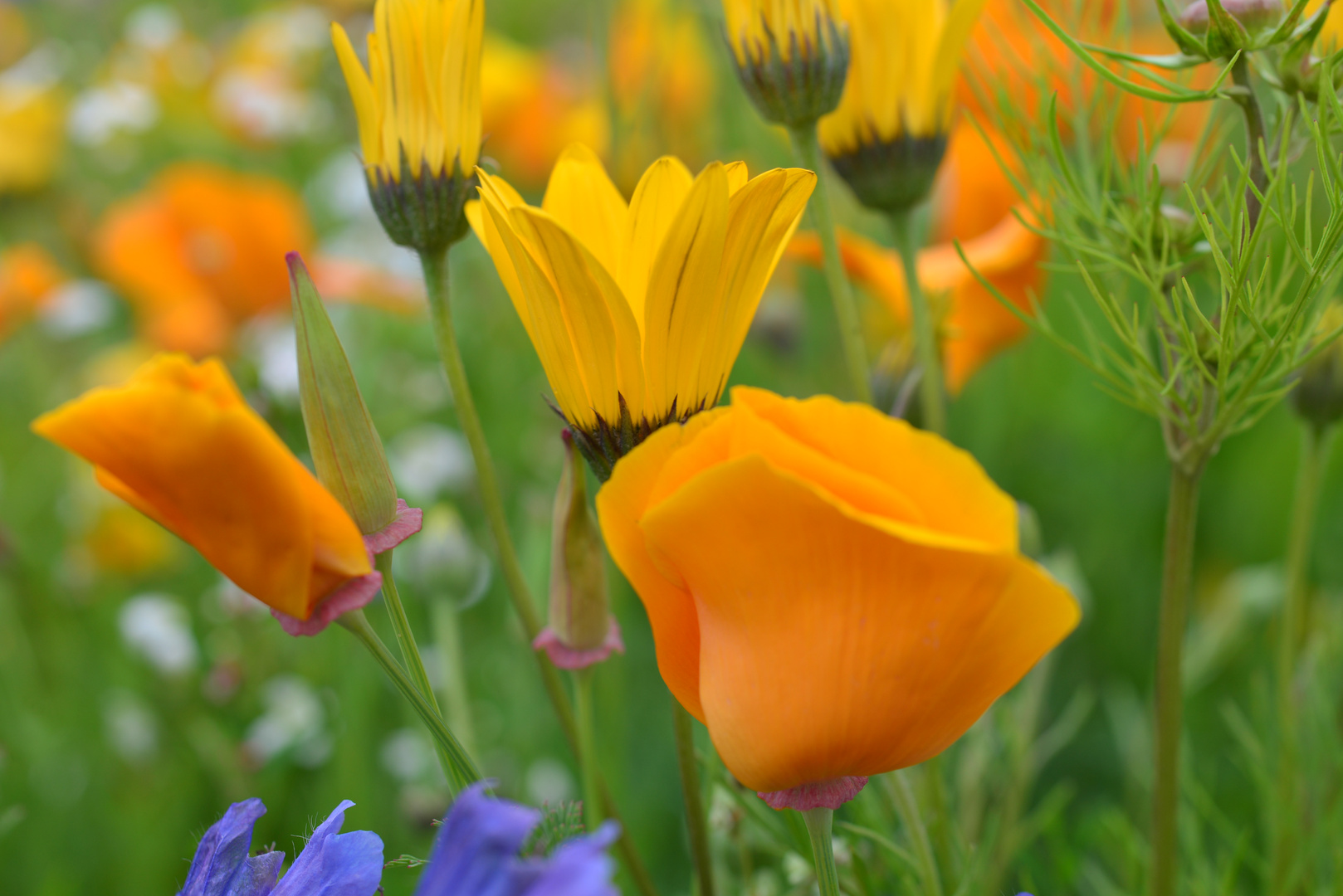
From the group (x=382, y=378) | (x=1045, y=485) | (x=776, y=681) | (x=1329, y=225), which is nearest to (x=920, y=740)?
(x=776, y=681)

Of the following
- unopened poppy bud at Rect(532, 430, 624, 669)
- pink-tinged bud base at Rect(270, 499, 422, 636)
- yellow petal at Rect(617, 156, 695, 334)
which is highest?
yellow petal at Rect(617, 156, 695, 334)

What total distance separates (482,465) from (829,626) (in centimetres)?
11

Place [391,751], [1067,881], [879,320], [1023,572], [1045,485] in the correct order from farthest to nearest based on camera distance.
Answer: [879,320] < [1045,485] < [391,751] < [1067,881] < [1023,572]

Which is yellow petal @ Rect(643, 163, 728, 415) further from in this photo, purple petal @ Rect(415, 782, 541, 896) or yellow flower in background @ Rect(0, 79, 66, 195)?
yellow flower in background @ Rect(0, 79, 66, 195)

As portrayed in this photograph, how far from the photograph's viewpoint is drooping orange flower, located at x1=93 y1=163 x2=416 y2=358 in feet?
2.71

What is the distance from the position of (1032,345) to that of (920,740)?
2.11 ft

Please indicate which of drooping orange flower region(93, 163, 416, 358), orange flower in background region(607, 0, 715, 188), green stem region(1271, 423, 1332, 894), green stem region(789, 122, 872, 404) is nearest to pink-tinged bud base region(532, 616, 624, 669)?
green stem region(789, 122, 872, 404)

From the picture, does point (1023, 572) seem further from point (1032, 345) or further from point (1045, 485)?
point (1032, 345)

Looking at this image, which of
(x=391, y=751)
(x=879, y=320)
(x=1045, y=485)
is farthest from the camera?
(x=879, y=320)

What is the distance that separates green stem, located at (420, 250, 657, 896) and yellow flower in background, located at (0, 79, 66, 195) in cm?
83

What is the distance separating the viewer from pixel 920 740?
18cm

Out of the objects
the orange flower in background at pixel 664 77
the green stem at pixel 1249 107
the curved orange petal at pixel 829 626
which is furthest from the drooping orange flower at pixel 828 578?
the orange flower in background at pixel 664 77

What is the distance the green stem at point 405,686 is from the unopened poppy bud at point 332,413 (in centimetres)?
2

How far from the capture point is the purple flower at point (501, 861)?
14 centimetres
